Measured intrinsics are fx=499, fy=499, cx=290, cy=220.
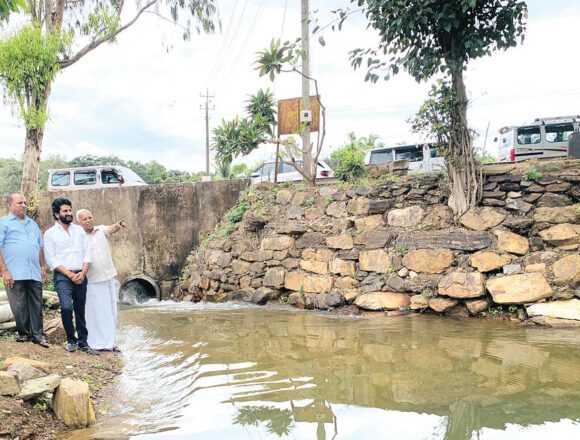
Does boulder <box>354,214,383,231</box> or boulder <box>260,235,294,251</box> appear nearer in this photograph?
boulder <box>354,214,383,231</box>

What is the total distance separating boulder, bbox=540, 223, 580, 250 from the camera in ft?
22.0

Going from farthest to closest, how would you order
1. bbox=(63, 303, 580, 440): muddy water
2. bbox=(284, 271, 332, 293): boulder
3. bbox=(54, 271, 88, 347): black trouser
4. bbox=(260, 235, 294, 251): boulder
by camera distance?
1. bbox=(260, 235, 294, 251): boulder
2. bbox=(284, 271, 332, 293): boulder
3. bbox=(54, 271, 88, 347): black trouser
4. bbox=(63, 303, 580, 440): muddy water

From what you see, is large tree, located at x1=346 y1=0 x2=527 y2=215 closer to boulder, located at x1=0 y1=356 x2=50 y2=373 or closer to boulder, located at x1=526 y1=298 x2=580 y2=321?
boulder, located at x1=526 y1=298 x2=580 y2=321

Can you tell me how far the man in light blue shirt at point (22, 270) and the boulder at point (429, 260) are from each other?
16.4ft

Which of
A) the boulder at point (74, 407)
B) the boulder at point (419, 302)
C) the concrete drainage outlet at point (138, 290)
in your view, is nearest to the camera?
the boulder at point (74, 407)

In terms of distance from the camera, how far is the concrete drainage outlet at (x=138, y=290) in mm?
11557

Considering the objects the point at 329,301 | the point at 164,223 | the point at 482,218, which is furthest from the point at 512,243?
the point at 164,223

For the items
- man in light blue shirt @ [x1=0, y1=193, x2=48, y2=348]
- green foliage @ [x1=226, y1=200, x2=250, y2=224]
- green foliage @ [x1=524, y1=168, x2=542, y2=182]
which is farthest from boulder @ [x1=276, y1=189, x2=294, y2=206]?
man in light blue shirt @ [x1=0, y1=193, x2=48, y2=348]

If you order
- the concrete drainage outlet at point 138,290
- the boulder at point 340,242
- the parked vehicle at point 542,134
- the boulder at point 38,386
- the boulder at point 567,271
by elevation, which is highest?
the parked vehicle at point 542,134

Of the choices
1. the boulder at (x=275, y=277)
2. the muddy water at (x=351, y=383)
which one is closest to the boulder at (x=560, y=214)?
the muddy water at (x=351, y=383)

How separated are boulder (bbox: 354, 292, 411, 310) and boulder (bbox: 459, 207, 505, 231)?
4.72ft

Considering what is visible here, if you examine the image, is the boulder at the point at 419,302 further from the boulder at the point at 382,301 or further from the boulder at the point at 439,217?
the boulder at the point at 439,217

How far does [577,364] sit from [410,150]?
10852 millimetres

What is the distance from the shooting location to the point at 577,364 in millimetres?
4406
